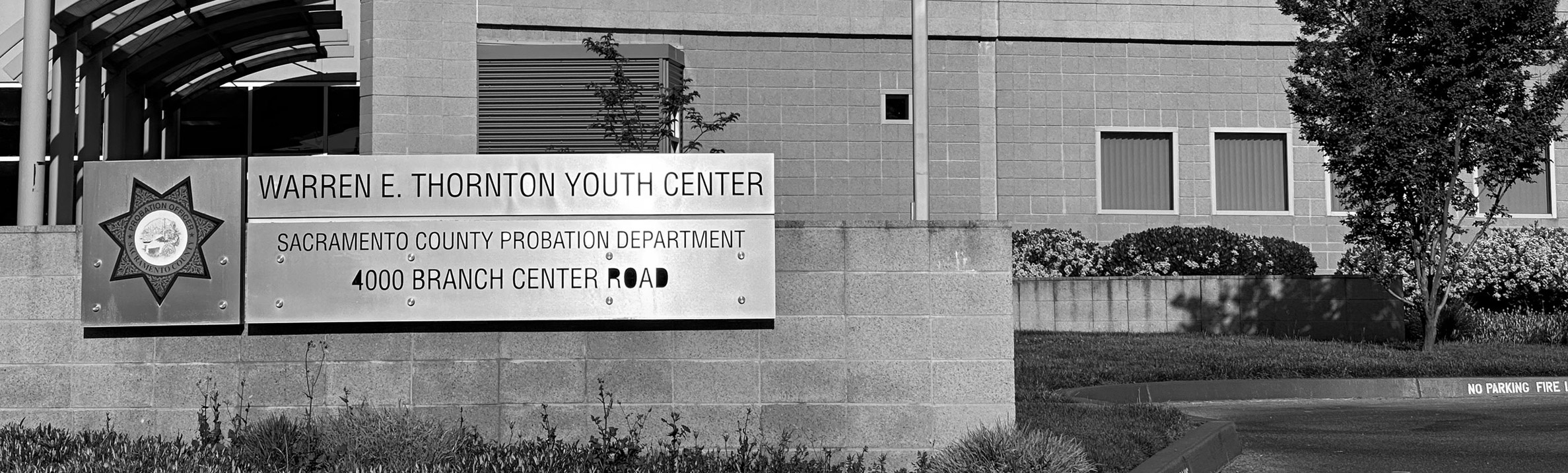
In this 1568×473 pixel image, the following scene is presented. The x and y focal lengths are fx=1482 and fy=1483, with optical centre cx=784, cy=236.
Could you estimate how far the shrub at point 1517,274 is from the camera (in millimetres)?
21391

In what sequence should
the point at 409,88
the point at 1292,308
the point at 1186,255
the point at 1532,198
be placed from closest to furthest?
1. the point at 409,88
2. the point at 1292,308
3. the point at 1186,255
4. the point at 1532,198

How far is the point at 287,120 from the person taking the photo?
883 inches

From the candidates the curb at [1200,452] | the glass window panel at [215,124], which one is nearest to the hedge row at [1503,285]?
the curb at [1200,452]

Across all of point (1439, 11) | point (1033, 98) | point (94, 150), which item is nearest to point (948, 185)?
point (1033, 98)

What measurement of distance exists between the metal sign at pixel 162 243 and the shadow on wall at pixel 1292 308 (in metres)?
14.7

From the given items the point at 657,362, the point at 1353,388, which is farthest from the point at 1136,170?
the point at 657,362

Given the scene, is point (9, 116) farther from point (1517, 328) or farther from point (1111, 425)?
point (1517, 328)

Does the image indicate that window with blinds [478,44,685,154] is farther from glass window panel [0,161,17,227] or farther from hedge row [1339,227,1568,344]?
hedge row [1339,227,1568,344]

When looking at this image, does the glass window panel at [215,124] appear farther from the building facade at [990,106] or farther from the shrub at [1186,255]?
the shrub at [1186,255]

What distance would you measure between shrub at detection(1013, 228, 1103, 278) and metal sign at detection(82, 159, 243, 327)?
14.9 meters

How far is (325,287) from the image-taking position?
8.71 meters

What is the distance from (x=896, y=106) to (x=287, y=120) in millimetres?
9383

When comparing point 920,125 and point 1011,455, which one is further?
point 920,125

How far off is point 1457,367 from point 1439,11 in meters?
4.17
